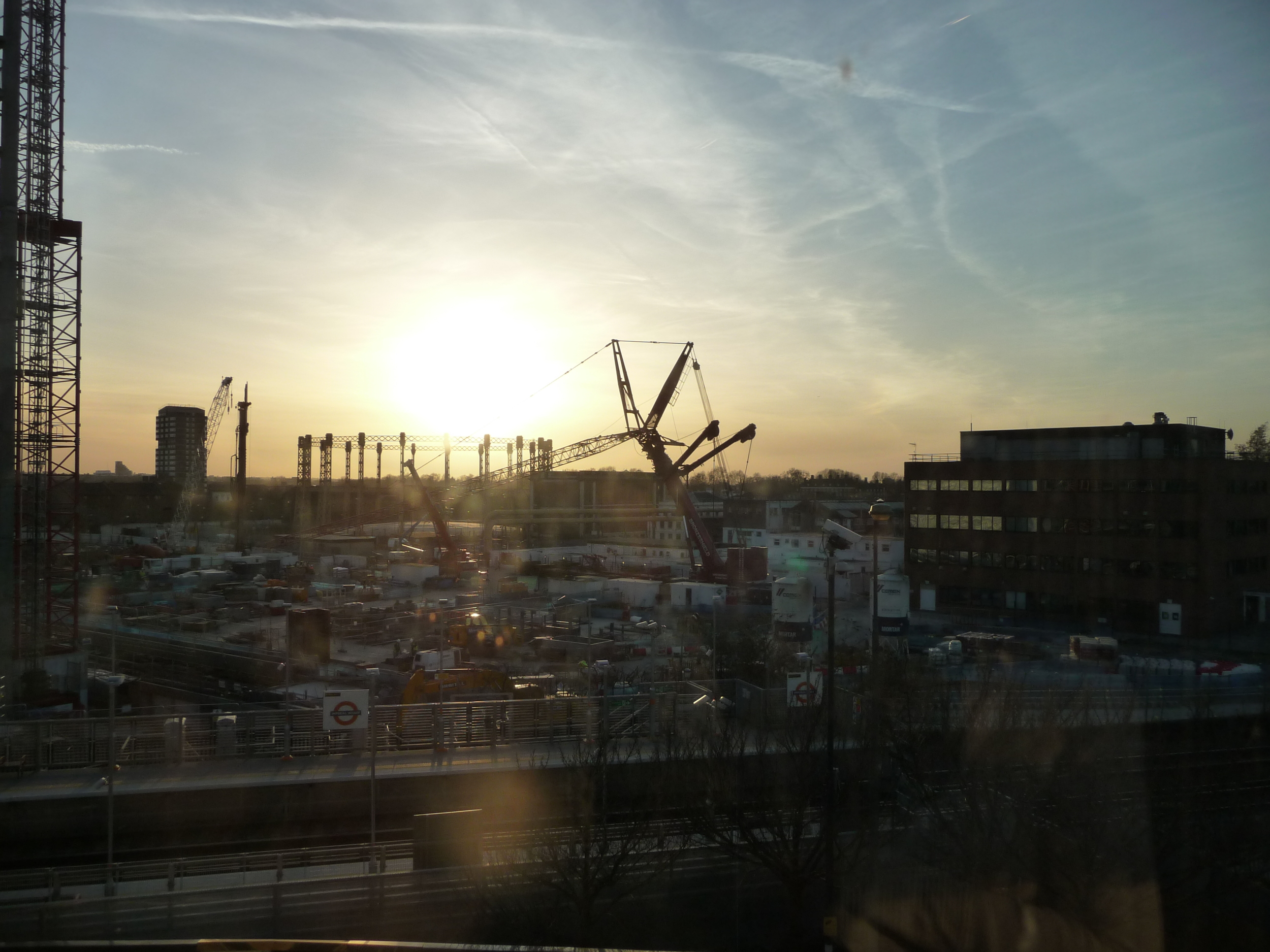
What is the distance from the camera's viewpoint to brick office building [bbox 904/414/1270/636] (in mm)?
→ 13641

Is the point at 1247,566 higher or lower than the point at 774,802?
higher

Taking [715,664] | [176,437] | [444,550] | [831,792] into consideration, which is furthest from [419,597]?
[176,437]

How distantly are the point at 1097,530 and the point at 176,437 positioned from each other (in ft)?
213

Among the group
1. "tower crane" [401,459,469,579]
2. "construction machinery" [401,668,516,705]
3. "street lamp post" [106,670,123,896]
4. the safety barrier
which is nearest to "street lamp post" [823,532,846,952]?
the safety barrier

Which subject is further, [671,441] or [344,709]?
[671,441]

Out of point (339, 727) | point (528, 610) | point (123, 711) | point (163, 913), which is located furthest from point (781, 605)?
point (163, 913)

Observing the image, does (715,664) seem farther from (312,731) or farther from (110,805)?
(110,805)

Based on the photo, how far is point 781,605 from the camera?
13484 mm

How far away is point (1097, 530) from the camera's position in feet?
47.9

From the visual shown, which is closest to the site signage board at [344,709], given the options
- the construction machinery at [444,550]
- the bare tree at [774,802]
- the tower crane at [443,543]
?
the bare tree at [774,802]

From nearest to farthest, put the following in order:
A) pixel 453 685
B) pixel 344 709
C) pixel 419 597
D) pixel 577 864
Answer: pixel 577 864 < pixel 344 709 < pixel 453 685 < pixel 419 597

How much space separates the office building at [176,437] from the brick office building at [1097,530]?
164 feet

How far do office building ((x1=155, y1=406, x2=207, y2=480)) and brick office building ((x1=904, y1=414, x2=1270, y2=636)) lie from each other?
49.9 metres

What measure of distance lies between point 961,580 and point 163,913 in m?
15.2
